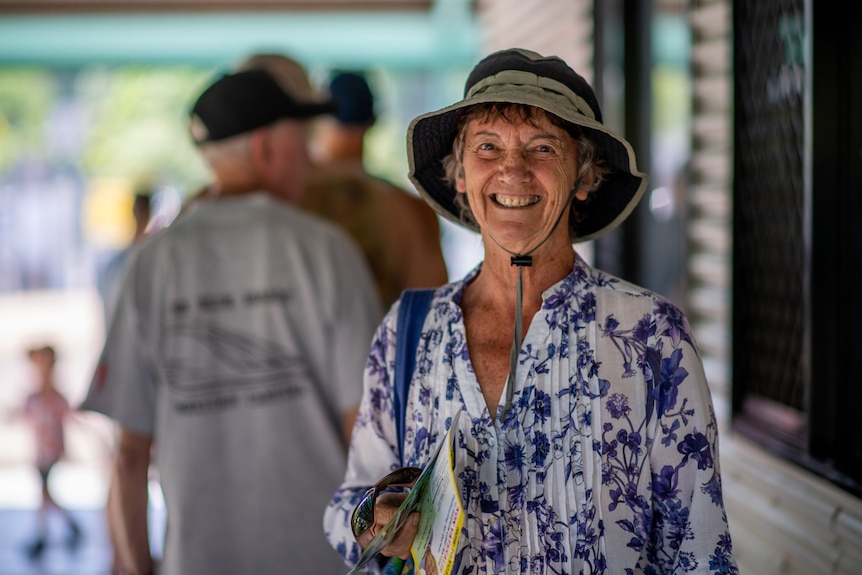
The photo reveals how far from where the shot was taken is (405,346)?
1669 millimetres

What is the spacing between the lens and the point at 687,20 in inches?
141

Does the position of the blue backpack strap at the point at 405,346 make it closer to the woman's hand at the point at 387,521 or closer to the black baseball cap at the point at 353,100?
the woman's hand at the point at 387,521

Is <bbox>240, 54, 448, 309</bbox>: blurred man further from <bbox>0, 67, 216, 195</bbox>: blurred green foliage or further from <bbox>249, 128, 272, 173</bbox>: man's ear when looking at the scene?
<bbox>0, 67, 216, 195</bbox>: blurred green foliage

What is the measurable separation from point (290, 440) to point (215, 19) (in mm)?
5937

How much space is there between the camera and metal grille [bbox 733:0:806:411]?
2.75 m

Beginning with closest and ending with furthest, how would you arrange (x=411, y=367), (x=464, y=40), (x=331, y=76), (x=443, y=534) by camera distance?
(x=443, y=534)
(x=411, y=367)
(x=331, y=76)
(x=464, y=40)

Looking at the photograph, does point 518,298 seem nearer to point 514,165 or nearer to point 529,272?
point 529,272

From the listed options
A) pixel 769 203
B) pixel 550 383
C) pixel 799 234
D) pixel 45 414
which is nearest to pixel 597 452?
pixel 550 383

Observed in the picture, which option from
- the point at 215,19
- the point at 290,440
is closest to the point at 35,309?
the point at 215,19

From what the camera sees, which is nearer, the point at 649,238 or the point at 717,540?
the point at 717,540

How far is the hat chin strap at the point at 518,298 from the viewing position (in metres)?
1.51

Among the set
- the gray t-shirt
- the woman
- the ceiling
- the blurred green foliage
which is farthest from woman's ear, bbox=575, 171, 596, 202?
the blurred green foliage

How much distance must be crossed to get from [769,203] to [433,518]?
6.28ft

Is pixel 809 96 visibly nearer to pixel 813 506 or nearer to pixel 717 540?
pixel 813 506
